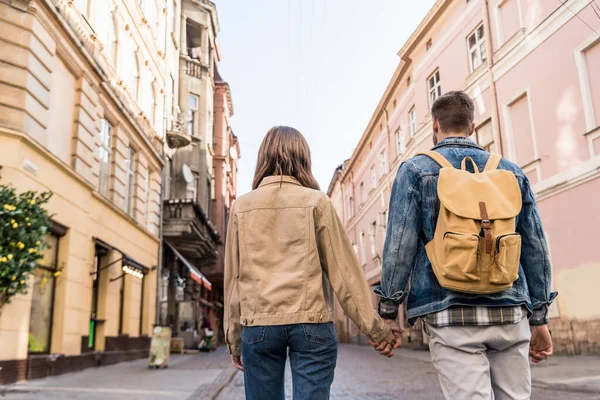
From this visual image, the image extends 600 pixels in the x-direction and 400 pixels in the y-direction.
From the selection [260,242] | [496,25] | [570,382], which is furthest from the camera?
[496,25]

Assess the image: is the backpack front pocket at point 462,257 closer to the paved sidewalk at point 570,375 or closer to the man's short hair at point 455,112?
the man's short hair at point 455,112

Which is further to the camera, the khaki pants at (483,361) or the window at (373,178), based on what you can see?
the window at (373,178)

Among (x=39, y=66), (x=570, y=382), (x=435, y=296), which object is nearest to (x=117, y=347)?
(x=39, y=66)

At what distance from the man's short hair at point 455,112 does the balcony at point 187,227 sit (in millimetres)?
19783

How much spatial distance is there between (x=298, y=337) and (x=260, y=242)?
0.48 meters

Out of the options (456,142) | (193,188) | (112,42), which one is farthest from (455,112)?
(193,188)

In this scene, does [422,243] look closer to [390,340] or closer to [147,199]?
[390,340]

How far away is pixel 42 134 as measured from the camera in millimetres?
11484

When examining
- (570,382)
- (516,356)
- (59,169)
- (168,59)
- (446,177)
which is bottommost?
(570,382)

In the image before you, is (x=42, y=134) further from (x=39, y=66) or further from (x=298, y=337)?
(x=298, y=337)

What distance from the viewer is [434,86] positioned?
23.5m

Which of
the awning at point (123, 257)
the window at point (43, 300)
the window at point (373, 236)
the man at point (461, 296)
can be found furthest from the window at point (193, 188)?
the man at point (461, 296)

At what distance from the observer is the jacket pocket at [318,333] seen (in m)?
2.63

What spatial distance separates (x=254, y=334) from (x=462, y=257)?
3.11ft
